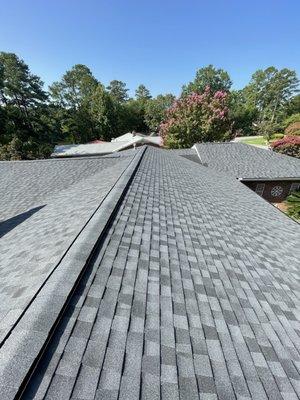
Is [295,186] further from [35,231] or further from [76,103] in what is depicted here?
[76,103]

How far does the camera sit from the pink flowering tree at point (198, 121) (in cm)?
3138

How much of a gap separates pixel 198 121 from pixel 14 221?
2922 centimetres

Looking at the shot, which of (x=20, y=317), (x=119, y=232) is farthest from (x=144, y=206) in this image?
(x=20, y=317)

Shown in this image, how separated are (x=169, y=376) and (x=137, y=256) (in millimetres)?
1942

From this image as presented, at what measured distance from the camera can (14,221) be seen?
7750 millimetres

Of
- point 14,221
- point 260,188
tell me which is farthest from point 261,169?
point 14,221

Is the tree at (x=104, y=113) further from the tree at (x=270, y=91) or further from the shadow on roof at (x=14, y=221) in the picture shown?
the shadow on roof at (x=14, y=221)

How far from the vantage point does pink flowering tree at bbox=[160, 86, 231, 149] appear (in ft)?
103

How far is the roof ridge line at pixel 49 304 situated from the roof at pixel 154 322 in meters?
0.01

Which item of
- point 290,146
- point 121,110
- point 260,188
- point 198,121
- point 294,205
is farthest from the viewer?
point 121,110

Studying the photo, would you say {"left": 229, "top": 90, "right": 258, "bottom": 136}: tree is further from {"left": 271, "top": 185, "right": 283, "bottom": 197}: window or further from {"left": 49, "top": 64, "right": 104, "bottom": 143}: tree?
{"left": 271, "top": 185, "right": 283, "bottom": 197}: window

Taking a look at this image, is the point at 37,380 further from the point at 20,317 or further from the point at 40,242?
the point at 40,242

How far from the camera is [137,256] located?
3939 millimetres

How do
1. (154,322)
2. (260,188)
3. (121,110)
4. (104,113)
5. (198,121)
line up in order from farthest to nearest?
(121,110)
(104,113)
(198,121)
(260,188)
(154,322)
